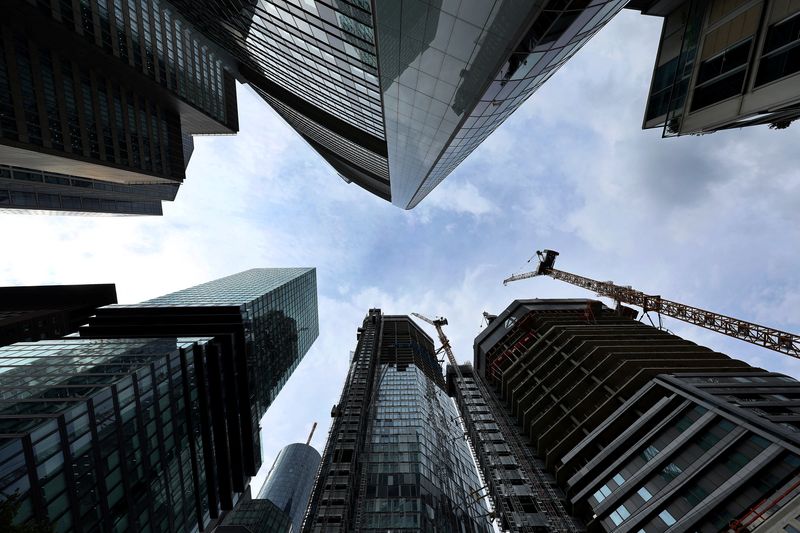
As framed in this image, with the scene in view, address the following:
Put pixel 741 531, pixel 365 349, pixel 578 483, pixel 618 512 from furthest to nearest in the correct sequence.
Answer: pixel 365 349 → pixel 578 483 → pixel 618 512 → pixel 741 531

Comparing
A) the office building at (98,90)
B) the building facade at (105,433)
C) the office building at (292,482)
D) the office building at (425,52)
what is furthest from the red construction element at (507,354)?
the office building at (292,482)

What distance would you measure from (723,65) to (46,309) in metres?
119

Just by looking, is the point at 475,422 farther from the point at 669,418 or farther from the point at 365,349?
the point at 365,349

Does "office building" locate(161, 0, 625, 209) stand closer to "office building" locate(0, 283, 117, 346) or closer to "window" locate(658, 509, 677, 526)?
"window" locate(658, 509, 677, 526)

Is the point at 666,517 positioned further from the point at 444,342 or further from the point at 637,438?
the point at 444,342

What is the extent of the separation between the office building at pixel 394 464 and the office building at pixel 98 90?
59.8 metres

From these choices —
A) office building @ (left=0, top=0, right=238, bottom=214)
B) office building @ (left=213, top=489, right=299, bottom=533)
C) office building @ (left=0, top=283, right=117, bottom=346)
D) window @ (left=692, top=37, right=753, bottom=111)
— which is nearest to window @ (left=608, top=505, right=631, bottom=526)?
window @ (left=692, top=37, right=753, bottom=111)

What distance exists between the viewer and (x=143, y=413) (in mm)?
29922

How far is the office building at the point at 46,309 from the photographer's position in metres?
65.0

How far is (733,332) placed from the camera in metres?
35.3

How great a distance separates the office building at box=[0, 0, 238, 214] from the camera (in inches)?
1783

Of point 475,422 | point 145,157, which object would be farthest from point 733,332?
point 145,157

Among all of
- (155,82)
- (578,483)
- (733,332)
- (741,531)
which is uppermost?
(155,82)

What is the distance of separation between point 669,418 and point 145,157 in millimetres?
98400
